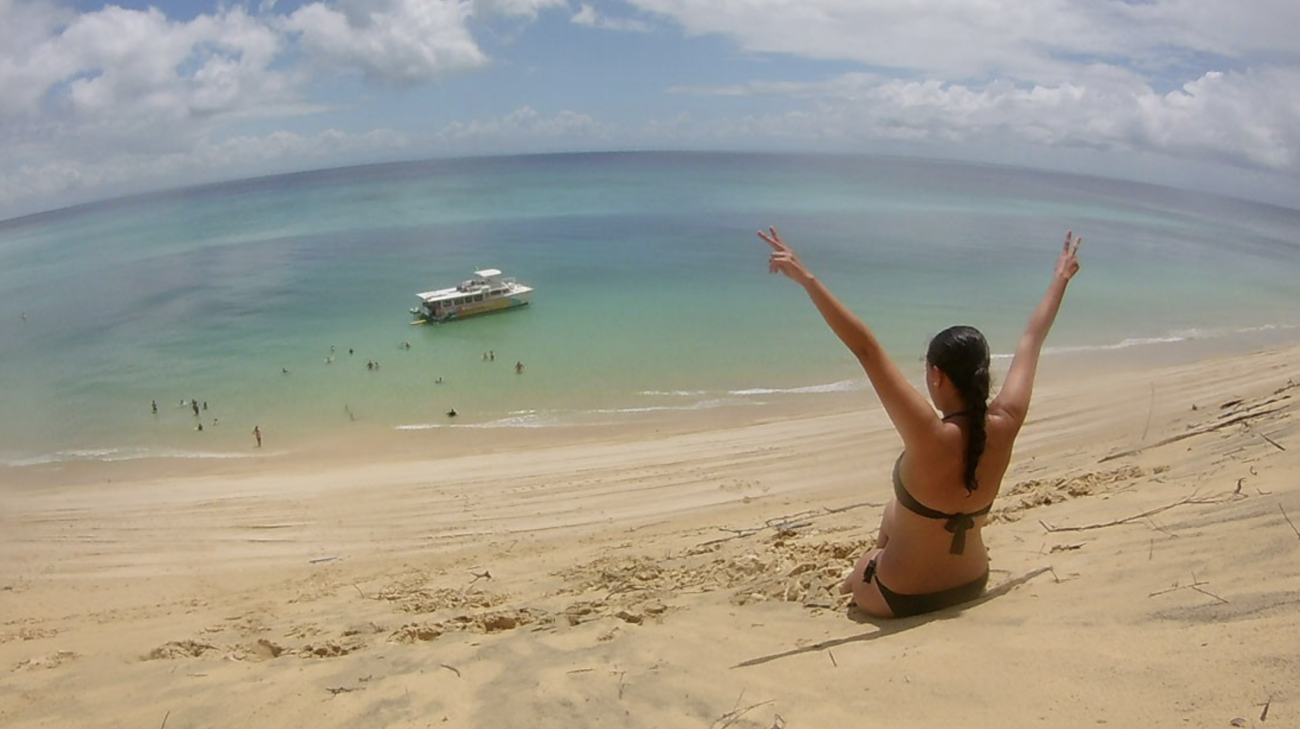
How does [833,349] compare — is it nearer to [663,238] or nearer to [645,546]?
[645,546]

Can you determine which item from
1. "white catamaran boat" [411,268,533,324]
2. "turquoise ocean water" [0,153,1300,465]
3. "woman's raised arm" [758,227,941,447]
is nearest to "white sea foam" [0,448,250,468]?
"turquoise ocean water" [0,153,1300,465]

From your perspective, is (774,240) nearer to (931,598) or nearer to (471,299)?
(931,598)

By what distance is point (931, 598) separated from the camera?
364 cm

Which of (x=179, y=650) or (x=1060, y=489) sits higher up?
(x=179, y=650)

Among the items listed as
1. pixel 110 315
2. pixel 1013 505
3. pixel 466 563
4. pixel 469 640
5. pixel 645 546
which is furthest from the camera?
pixel 110 315

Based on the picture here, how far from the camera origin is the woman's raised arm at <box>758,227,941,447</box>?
2898mm

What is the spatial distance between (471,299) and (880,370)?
113ft

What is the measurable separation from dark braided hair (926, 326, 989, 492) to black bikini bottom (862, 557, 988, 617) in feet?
2.73

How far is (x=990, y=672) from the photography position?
2885 millimetres

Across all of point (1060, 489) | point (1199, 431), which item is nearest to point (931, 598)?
point (1060, 489)

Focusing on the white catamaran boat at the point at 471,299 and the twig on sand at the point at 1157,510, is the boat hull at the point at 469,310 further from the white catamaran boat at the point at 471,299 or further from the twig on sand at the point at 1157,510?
the twig on sand at the point at 1157,510

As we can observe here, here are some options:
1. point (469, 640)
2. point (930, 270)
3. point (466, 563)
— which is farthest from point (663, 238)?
point (469, 640)

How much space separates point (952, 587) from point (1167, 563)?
40.6 inches

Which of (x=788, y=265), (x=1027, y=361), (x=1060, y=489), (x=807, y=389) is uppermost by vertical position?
(x=788, y=265)
